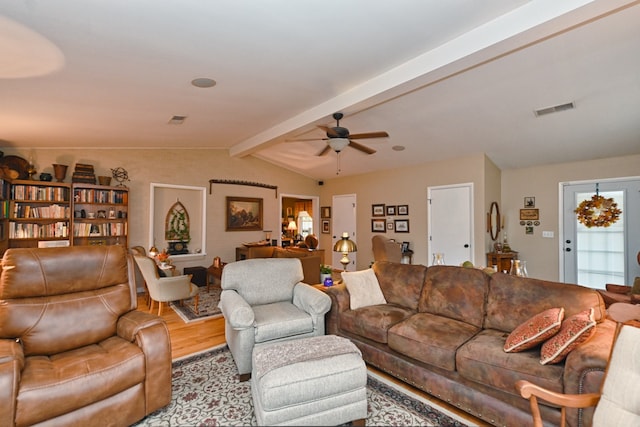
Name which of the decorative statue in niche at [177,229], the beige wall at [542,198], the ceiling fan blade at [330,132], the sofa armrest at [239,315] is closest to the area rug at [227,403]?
the sofa armrest at [239,315]

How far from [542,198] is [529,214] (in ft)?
1.19

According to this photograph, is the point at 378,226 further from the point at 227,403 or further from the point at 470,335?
the point at 227,403

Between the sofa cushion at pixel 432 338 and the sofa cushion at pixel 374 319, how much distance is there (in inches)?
3.4

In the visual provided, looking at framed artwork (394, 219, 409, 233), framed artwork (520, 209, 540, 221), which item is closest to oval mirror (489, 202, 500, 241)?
framed artwork (520, 209, 540, 221)

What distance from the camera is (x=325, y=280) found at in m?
3.71

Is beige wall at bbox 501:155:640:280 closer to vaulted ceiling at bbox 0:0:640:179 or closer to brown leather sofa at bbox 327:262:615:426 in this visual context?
vaulted ceiling at bbox 0:0:640:179

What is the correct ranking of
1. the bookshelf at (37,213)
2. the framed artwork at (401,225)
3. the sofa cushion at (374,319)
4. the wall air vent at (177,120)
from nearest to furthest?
the sofa cushion at (374,319)
the wall air vent at (177,120)
the bookshelf at (37,213)
the framed artwork at (401,225)

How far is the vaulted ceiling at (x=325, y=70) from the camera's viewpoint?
2.06m

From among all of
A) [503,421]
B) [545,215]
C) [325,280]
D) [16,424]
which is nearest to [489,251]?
[545,215]

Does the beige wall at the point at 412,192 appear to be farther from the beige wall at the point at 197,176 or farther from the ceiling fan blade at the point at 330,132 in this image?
the ceiling fan blade at the point at 330,132

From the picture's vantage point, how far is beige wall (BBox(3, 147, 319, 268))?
5332mm

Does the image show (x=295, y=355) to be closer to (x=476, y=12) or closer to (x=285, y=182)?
(x=476, y=12)

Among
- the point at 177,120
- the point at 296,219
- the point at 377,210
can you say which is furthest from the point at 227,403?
the point at 296,219

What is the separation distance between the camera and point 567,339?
5.78 feet
